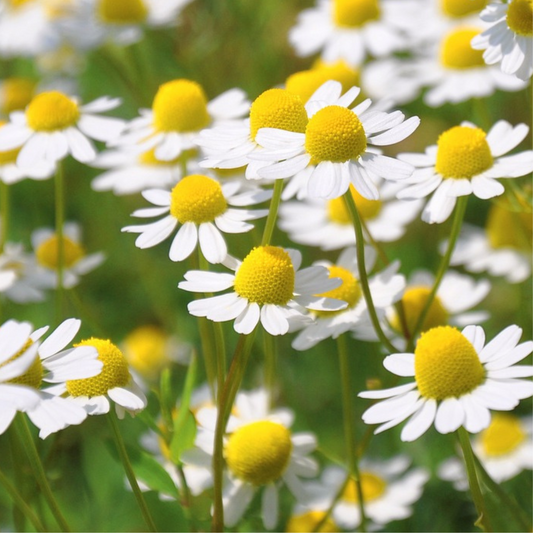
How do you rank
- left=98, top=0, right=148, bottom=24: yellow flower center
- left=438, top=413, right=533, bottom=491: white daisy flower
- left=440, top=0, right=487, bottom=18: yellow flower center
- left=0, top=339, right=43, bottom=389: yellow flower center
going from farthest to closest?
left=98, top=0, right=148, bottom=24: yellow flower center < left=440, top=0, right=487, bottom=18: yellow flower center < left=438, top=413, right=533, bottom=491: white daisy flower < left=0, top=339, right=43, bottom=389: yellow flower center

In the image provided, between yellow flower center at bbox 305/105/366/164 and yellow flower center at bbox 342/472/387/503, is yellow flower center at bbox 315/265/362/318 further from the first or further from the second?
yellow flower center at bbox 342/472/387/503

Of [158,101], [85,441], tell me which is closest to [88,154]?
[158,101]

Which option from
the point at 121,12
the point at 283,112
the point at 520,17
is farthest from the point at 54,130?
the point at 121,12

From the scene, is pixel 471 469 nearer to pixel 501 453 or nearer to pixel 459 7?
pixel 501 453

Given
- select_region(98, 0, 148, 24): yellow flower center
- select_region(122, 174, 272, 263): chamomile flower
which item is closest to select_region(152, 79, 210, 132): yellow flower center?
select_region(122, 174, 272, 263): chamomile flower

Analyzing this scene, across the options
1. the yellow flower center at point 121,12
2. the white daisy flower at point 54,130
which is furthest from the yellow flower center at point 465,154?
the yellow flower center at point 121,12

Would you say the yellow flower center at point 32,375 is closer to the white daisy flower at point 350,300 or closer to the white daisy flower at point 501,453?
the white daisy flower at point 350,300
